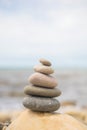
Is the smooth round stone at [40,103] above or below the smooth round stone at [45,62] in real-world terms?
below

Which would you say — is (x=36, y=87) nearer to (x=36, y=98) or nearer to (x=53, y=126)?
(x=36, y=98)

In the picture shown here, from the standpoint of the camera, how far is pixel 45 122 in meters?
7.22

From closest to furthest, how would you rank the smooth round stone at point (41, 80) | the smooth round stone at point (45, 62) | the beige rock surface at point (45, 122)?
the beige rock surface at point (45, 122), the smooth round stone at point (41, 80), the smooth round stone at point (45, 62)

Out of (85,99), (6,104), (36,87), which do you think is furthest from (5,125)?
(85,99)

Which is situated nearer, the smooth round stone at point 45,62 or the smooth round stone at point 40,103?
the smooth round stone at point 40,103

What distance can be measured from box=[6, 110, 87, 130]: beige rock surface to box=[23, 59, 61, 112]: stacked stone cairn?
135 millimetres

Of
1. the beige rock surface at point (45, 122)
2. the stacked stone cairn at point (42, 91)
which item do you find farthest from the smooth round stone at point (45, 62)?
the beige rock surface at point (45, 122)

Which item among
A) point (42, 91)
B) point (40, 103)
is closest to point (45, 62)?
point (42, 91)

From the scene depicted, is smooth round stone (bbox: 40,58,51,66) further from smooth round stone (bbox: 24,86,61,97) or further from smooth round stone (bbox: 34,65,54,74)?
smooth round stone (bbox: 24,86,61,97)

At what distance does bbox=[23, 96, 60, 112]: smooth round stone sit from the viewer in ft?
23.9

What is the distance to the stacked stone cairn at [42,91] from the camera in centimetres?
731

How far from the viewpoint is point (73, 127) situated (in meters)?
7.21

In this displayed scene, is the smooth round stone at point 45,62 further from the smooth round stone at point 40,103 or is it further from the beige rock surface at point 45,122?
the beige rock surface at point 45,122

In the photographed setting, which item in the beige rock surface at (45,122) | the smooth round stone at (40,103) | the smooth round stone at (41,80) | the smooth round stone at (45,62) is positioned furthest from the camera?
the smooth round stone at (45,62)
